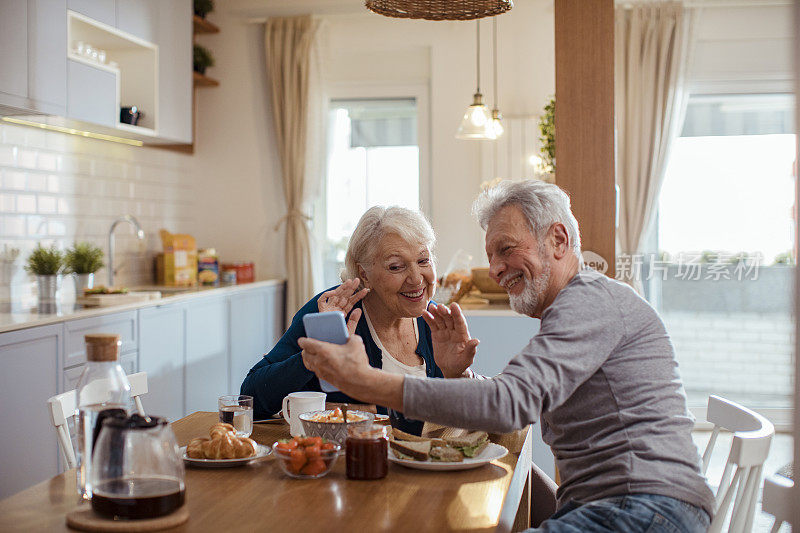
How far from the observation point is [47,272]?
3598mm

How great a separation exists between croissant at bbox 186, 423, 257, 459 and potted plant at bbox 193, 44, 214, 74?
4349 millimetres

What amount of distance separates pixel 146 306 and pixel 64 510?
2631mm

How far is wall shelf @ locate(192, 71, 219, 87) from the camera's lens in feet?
17.8

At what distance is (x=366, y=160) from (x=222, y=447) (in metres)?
4.37

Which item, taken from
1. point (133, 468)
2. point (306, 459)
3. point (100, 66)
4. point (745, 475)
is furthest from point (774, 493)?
point (100, 66)

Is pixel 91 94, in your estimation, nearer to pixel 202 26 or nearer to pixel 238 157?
pixel 202 26

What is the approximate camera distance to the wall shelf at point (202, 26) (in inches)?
212

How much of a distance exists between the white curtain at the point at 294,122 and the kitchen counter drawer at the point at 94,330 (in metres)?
1.96

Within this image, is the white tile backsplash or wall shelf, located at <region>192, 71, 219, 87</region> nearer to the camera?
the white tile backsplash

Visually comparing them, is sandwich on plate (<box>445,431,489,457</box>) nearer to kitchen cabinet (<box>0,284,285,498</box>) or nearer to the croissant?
the croissant

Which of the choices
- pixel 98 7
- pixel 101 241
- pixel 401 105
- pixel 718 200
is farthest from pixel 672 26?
pixel 101 241

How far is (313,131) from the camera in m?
5.58

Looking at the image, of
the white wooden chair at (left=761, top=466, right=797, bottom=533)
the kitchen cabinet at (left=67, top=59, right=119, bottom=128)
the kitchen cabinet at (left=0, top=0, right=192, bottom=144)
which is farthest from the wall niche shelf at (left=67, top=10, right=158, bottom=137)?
the white wooden chair at (left=761, top=466, right=797, bottom=533)

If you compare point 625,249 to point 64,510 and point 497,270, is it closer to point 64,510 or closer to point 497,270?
point 497,270
